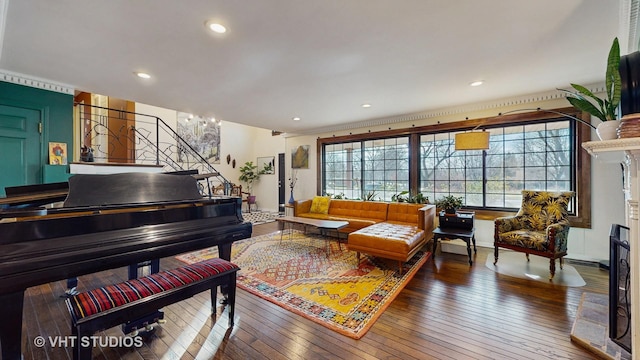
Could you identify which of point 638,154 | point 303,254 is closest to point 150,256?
point 303,254

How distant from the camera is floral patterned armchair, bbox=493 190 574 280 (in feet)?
9.66

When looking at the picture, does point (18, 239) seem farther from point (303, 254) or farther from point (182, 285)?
point (303, 254)

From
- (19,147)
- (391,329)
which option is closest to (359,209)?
(391,329)

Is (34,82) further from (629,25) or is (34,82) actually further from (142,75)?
(629,25)

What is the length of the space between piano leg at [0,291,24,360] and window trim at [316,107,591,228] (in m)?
4.88

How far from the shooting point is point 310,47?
2406mm

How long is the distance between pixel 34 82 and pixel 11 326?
11.3ft

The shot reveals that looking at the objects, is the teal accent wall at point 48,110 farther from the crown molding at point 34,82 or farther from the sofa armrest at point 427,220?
the sofa armrest at point 427,220

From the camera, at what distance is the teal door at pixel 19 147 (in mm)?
3105

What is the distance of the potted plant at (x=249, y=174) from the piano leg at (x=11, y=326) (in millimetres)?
7815

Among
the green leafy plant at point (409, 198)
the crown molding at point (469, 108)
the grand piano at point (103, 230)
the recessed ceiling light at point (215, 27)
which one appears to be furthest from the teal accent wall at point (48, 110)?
the green leafy plant at point (409, 198)

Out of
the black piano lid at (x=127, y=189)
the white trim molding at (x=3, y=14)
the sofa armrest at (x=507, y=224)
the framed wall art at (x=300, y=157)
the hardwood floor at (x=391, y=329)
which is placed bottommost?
the hardwood floor at (x=391, y=329)

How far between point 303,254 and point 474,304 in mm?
2294

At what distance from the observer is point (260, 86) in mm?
3430
